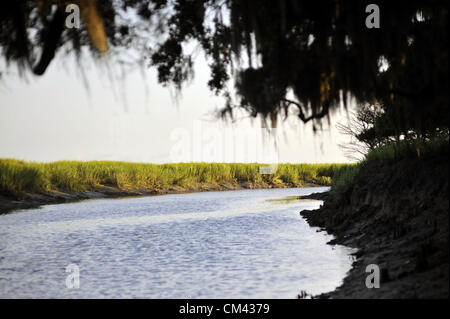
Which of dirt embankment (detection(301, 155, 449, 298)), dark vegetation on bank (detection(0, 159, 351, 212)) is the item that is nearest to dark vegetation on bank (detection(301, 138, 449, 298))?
dirt embankment (detection(301, 155, 449, 298))

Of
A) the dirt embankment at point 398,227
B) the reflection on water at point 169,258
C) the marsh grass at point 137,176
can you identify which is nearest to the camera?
the dirt embankment at point 398,227

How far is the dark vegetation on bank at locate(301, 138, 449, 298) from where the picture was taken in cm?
529

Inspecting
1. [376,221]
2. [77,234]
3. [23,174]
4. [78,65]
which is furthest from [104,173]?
[78,65]

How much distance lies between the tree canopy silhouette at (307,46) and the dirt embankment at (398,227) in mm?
1611

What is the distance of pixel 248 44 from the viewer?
5469 mm

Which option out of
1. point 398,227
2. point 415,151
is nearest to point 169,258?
point 398,227

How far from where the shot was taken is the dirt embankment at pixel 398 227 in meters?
5.23

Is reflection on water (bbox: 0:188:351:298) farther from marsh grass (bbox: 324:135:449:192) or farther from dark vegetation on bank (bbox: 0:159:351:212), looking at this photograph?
dark vegetation on bank (bbox: 0:159:351:212)

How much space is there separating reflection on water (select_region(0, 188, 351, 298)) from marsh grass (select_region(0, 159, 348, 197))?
836cm

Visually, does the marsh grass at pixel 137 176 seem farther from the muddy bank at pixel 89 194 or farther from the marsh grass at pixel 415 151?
the marsh grass at pixel 415 151

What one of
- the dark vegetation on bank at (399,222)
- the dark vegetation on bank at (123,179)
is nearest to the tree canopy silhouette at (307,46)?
the dark vegetation on bank at (399,222)

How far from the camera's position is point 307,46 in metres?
5.78

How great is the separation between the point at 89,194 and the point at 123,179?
3.35 metres
